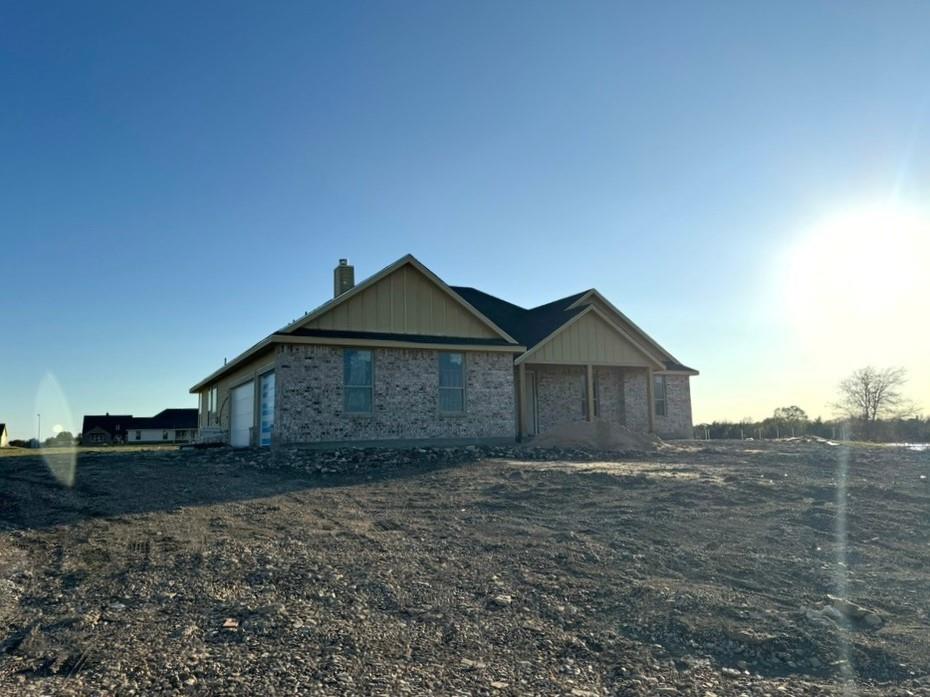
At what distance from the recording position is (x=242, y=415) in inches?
889

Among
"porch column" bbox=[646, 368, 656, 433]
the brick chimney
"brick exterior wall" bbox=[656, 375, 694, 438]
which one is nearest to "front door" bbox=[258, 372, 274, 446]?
the brick chimney

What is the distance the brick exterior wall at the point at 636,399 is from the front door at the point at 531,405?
12.3 feet

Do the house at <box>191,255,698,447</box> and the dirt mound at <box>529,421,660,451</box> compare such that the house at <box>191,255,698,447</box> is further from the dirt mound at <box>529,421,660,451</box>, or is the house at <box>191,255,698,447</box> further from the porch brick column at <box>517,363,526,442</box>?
the dirt mound at <box>529,421,660,451</box>

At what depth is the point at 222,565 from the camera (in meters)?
6.68

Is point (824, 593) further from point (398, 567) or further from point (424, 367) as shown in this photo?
point (424, 367)

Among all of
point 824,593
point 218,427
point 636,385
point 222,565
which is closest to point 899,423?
point 636,385

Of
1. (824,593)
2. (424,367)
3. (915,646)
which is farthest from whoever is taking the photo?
(424,367)

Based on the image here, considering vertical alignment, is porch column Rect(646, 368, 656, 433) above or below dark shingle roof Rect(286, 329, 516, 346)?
below

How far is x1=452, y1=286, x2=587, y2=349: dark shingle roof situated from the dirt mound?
423 centimetres

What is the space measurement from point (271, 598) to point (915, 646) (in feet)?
15.1

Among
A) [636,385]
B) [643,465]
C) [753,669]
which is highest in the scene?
[636,385]

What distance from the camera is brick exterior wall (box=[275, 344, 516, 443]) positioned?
1777 centimetres

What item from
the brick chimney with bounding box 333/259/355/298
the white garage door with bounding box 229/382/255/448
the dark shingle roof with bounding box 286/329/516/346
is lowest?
the white garage door with bounding box 229/382/255/448

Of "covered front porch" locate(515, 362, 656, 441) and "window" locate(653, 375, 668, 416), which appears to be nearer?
"covered front porch" locate(515, 362, 656, 441)
